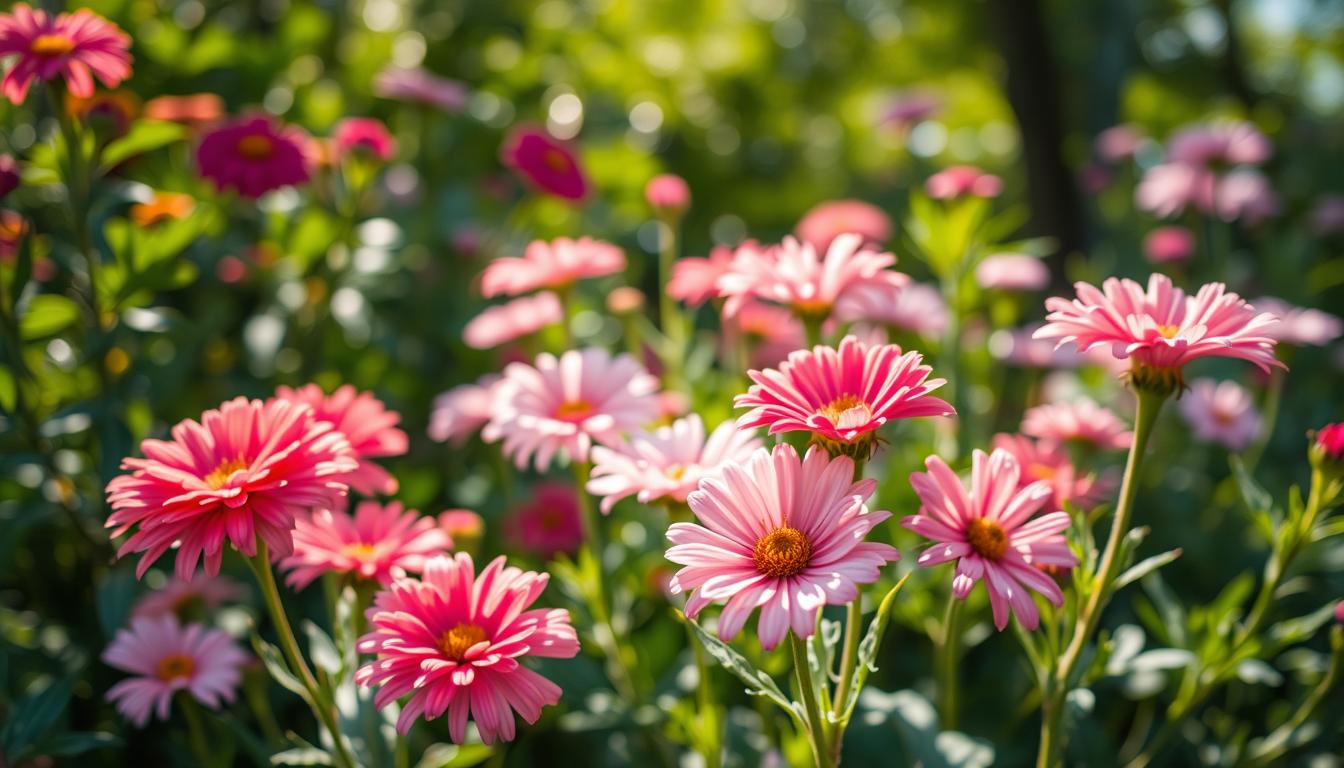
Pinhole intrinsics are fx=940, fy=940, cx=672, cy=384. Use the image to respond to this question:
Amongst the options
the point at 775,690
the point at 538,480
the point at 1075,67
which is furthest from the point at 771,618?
the point at 1075,67

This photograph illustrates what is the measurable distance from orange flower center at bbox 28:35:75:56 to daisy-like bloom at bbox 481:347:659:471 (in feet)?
2.18

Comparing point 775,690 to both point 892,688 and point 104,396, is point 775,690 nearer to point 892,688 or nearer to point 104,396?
point 892,688

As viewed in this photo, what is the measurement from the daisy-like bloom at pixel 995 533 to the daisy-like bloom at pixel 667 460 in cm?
20

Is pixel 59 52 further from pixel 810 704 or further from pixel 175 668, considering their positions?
pixel 810 704

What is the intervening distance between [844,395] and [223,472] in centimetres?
59

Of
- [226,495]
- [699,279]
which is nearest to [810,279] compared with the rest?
A: [699,279]

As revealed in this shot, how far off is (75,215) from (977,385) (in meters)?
1.63

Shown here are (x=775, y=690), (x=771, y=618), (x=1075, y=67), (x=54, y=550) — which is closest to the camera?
(x=771, y=618)

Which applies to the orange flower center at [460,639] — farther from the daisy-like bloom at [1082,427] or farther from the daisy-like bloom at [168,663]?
the daisy-like bloom at [1082,427]

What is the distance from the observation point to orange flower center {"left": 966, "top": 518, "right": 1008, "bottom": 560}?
83cm

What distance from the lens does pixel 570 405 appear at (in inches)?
45.3

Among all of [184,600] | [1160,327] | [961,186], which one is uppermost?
[1160,327]

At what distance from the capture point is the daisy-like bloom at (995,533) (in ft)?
2.62

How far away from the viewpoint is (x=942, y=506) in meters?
0.85
